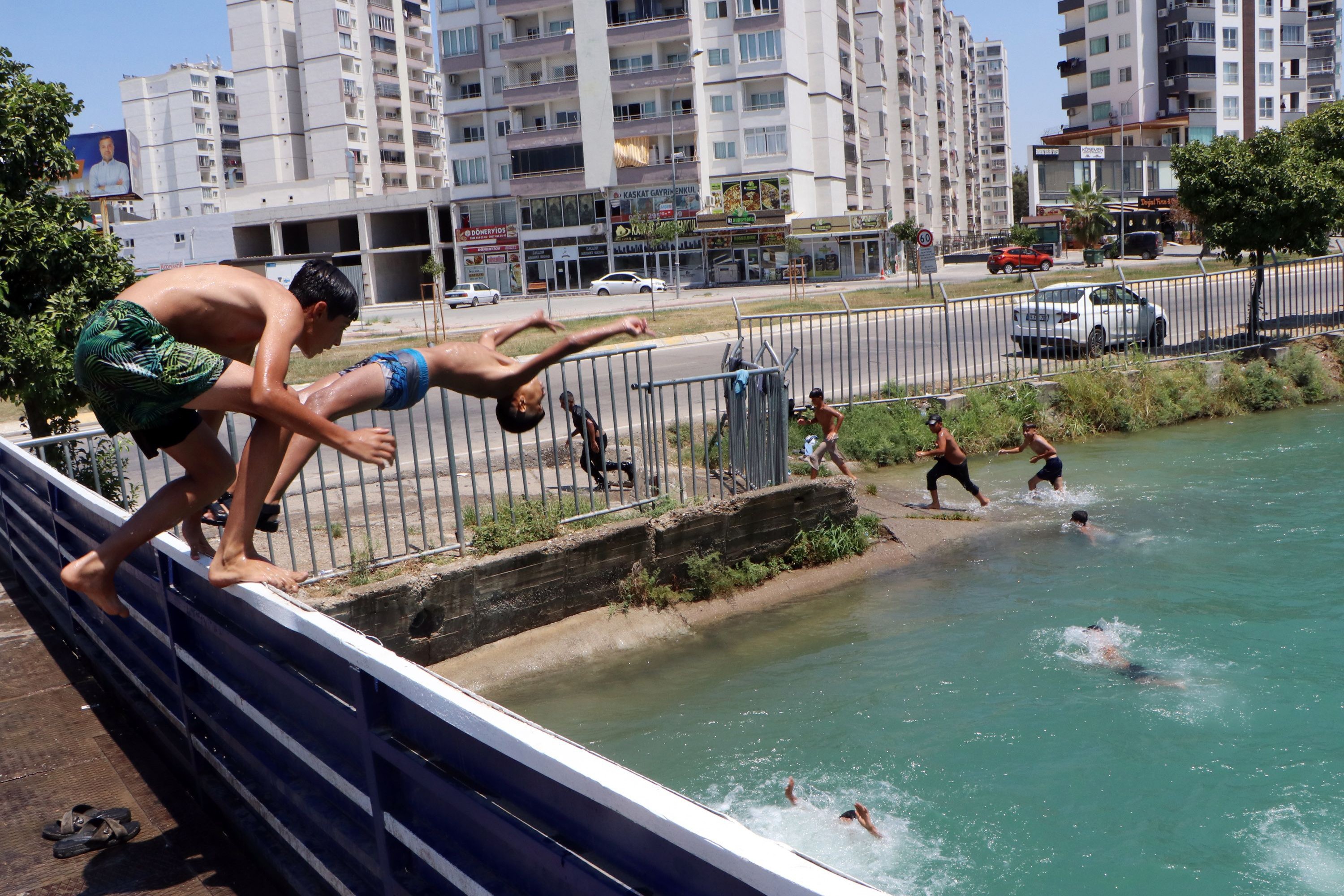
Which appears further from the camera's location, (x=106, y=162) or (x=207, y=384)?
(x=106, y=162)

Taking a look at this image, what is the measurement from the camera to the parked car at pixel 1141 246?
65562mm

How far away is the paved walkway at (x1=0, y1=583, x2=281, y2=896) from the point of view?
11.7 feet

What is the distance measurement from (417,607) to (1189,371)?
50.3 ft

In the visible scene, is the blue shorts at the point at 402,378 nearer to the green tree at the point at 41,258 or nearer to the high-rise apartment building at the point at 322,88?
the green tree at the point at 41,258

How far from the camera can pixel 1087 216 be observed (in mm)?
70875

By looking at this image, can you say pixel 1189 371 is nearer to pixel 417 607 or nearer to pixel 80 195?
pixel 417 607

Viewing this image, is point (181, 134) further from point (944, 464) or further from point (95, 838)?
point (95, 838)

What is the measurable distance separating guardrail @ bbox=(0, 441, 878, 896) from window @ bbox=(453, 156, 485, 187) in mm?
73565

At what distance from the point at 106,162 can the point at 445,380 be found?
6204 cm

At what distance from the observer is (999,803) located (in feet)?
21.6

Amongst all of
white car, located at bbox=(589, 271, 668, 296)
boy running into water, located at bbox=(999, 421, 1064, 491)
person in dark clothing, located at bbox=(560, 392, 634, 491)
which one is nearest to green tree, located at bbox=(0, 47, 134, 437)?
person in dark clothing, located at bbox=(560, 392, 634, 491)

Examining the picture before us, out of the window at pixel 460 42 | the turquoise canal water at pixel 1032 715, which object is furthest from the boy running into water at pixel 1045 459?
the window at pixel 460 42

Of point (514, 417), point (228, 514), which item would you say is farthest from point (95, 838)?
point (514, 417)

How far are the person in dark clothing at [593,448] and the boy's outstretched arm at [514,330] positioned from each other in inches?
143
